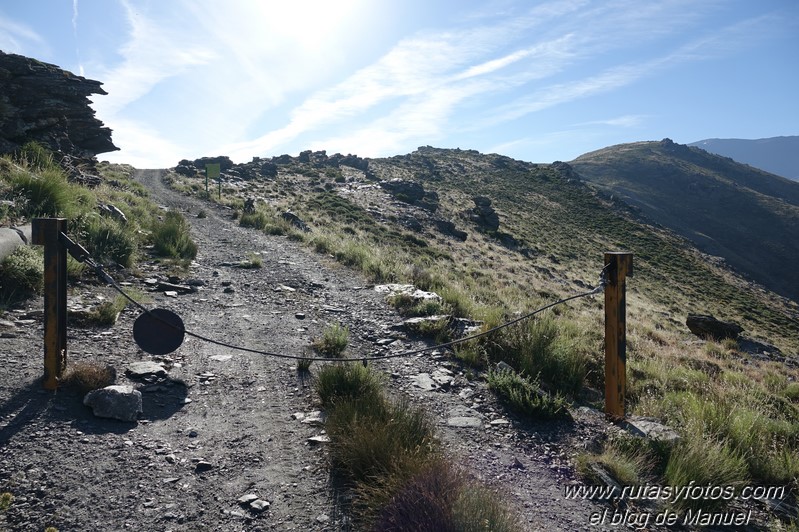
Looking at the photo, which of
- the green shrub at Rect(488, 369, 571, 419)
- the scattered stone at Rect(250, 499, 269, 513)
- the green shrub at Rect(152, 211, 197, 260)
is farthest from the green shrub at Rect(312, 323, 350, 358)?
the green shrub at Rect(152, 211, 197, 260)

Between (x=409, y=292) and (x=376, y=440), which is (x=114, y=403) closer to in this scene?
(x=376, y=440)

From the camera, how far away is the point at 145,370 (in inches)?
199

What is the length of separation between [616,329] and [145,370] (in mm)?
4891

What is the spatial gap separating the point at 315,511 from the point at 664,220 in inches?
3762

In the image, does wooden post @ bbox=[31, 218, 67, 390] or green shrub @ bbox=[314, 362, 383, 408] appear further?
green shrub @ bbox=[314, 362, 383, 408]

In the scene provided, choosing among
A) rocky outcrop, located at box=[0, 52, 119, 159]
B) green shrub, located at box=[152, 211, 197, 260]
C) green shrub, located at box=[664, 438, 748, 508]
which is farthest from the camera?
rocky outcrop, located at box=[0, 52, 119, 159]

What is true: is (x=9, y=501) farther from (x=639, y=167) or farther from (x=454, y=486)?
(x=639, y=167)

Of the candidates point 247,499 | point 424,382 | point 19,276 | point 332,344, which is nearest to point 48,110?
point 19,276

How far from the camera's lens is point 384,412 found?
13.1 feet

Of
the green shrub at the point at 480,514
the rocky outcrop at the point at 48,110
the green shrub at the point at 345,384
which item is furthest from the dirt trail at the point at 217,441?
the rocky outcrop at the point at 48,110

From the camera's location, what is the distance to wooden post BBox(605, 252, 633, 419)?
464 centimetres

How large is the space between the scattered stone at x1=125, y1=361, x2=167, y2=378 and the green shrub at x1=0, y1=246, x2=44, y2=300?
219cm

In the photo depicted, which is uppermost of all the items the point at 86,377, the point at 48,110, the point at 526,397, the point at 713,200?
the point at 713,200

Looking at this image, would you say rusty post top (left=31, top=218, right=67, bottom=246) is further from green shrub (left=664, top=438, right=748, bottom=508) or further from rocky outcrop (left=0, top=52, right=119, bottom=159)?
rocky outcrop (left=0, top=52, right=119, bottom=159)
